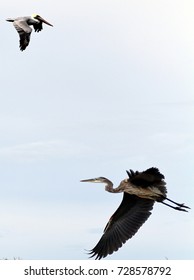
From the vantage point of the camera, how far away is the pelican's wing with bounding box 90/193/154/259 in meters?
12.5

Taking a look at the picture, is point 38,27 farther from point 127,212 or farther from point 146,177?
point 146,177

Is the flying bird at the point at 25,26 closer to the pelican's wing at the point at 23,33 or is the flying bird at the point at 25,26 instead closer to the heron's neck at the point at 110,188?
the pelican's wing at the point at 23,33

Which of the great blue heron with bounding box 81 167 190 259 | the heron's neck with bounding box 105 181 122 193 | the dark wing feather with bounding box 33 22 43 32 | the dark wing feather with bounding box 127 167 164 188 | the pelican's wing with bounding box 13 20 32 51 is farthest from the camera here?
the dark wing feather with bounding box 33 22 43 32

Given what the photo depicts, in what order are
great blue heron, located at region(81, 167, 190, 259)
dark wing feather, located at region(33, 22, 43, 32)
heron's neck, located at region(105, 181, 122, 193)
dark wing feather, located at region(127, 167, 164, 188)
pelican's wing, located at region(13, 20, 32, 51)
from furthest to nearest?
dark wing feather, located at region(33, 22, 43, 32) → pelican's wing, located at region(13, 20, 32, 51) → heron's neck, located at region(105, 181, 122, 193) → great blue heron, located at region(81, 167, 190, 259) → dark wing feather, located at region(127, 167, 164, 188)

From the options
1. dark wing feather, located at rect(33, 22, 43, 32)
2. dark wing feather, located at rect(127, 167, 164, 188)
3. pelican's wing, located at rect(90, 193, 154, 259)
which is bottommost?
pelican's wing, located at rect(90, 193, 154, 259)

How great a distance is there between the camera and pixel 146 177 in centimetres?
1133

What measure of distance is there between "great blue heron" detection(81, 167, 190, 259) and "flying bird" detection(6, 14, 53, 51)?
3.29 m

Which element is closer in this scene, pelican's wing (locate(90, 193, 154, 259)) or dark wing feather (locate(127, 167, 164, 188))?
dark wing feather (locate(127, 167, 164, 188))

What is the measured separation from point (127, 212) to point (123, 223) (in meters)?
0.23

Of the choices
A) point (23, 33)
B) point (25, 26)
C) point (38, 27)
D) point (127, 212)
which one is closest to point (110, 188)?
point (127, 212)

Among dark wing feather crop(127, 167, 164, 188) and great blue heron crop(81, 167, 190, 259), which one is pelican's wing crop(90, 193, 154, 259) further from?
dark wing feather crop(127, 167, 164, 188)

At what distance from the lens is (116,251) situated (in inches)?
491

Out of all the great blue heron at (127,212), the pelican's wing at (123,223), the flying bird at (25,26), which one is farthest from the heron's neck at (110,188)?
the flying bird at (25,26)

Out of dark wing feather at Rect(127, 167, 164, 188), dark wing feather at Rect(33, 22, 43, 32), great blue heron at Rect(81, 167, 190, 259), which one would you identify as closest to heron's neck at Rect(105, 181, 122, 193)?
great blue heron at Rect(81, 167, 190, 259)
